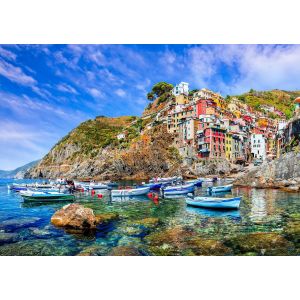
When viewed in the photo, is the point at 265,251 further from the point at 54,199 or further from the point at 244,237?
the point at 54,199

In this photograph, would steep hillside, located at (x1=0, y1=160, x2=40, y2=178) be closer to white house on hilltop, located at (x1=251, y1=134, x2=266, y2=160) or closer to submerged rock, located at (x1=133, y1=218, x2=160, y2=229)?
submerged rock, located at (x1=133, y1=218, x2=160, y2=229)

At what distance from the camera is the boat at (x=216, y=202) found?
1220 cm

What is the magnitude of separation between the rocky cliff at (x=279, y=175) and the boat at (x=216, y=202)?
7.15m

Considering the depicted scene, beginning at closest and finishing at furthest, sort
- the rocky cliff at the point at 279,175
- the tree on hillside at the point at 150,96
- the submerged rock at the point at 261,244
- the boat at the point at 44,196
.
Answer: the submerged rock at the point at 261,244, the boat at the point at 44,196, the rocky cliff at the point at 279,175, the tree on hillside at the point at 150,96

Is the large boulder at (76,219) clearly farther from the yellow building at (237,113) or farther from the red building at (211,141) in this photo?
the yellow building at (237,113)

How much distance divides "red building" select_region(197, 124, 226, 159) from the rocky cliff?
362 inches

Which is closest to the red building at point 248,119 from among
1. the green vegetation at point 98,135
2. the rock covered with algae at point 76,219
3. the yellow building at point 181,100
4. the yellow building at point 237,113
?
the yellow building at point 237,113

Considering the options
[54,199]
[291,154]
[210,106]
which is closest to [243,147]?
[210,106]

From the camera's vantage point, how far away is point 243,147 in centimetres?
3544

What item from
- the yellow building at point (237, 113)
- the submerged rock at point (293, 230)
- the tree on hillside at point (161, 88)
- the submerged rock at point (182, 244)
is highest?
the tree on hillside at point (161, 88)

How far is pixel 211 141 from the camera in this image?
104 ft

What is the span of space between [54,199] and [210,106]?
24.3 metres

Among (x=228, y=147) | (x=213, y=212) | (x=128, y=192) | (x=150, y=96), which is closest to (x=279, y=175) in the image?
(x=213, y=212)

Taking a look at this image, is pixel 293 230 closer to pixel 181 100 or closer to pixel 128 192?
pixel 128 192
